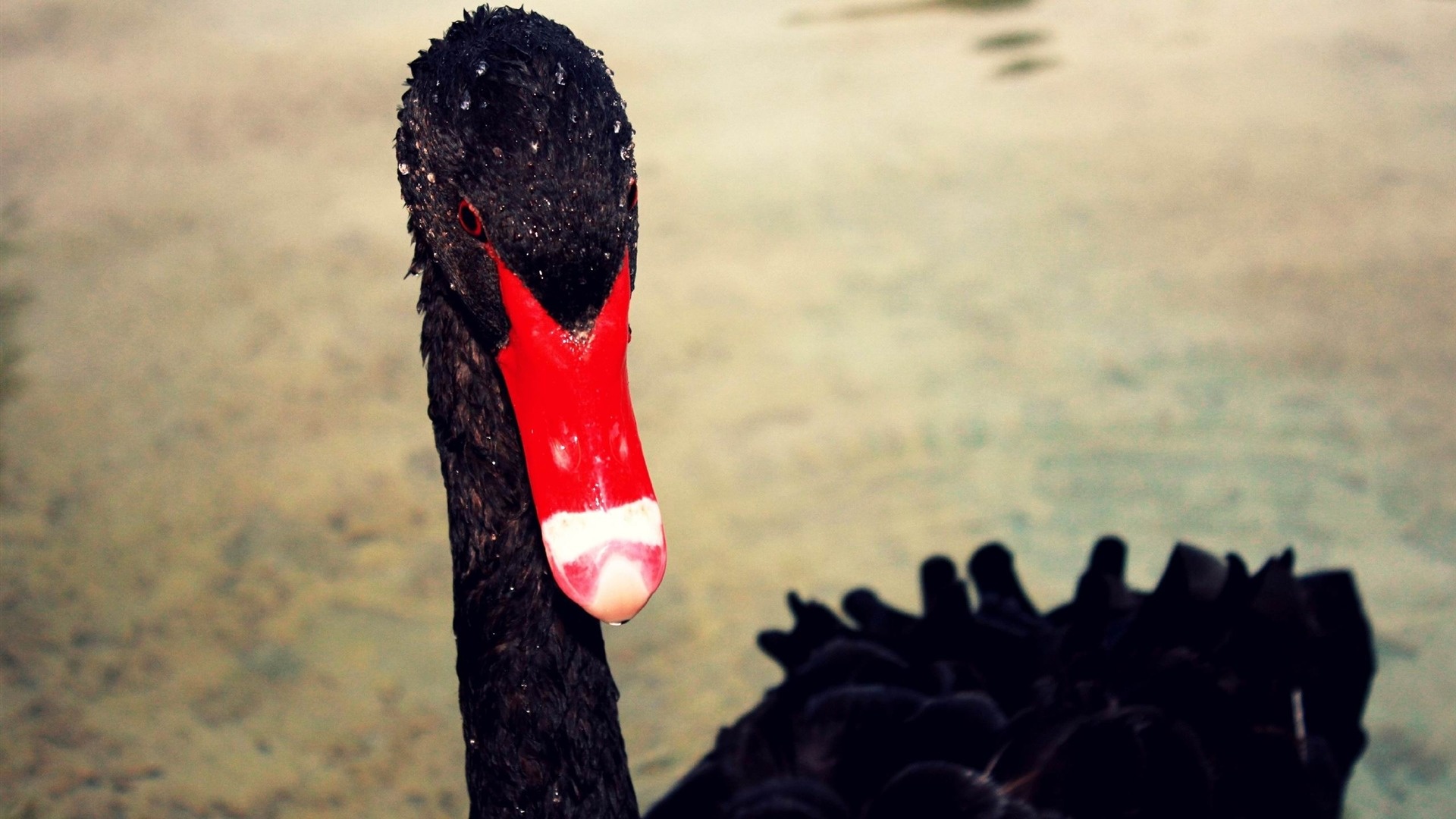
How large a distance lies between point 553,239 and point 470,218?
12 cm

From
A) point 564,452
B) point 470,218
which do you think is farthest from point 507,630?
point 470,218

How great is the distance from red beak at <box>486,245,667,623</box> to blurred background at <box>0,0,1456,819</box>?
1473 mm

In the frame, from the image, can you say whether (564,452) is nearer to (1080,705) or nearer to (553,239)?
(553,239)

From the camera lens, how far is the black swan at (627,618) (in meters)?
1.41

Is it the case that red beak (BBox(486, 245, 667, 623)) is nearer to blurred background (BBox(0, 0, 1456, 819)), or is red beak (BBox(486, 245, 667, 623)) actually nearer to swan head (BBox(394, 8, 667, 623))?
swan head (BBox(394, 8, 667, 623))

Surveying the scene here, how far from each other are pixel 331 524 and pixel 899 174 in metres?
2.48

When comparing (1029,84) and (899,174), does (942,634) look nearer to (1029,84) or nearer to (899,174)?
(899,174)

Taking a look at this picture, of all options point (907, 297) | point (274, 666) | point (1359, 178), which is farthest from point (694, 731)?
point (1359, 178)

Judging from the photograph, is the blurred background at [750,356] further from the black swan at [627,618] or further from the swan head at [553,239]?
the swan head at [553,239]

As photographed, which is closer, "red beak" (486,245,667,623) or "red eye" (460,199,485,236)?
"red beak" (486,245,667,623)

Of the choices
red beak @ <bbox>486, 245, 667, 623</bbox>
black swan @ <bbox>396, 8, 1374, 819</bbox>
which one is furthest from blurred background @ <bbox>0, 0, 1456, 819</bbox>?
red beak @ <bbox>486, 245, 667, 623</bbox>

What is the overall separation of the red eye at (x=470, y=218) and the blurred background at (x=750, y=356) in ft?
5.13

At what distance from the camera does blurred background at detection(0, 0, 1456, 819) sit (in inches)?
117

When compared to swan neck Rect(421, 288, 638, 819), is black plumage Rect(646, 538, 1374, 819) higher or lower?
lower
